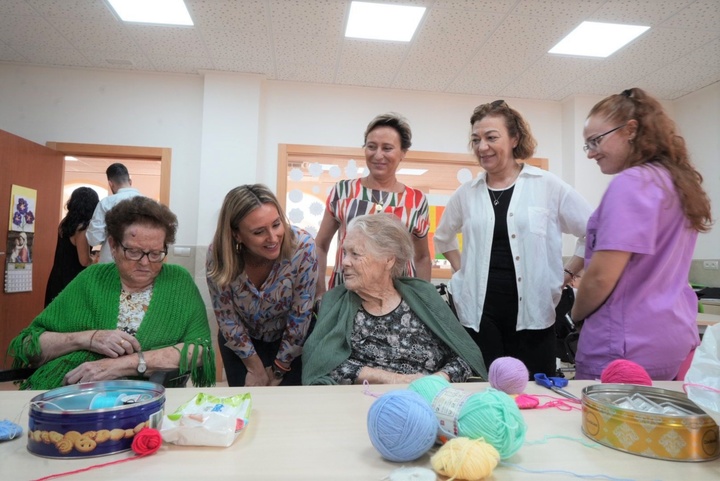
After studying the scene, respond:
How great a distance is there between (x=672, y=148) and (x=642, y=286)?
42 centimetres

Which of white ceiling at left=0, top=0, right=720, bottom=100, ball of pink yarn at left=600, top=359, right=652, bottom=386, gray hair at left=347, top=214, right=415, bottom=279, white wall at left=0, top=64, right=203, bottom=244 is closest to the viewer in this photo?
ball of pink yarn at left=600, top=359, right=652, bottom=386

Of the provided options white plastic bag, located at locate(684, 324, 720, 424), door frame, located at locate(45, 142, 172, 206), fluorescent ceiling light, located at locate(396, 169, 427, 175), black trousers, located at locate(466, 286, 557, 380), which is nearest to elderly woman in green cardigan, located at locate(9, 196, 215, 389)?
black trousers, located at locate(466, 286, 557, 380)

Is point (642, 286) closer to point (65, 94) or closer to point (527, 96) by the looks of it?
point (527, 96)

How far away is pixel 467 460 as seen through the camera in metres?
0.73

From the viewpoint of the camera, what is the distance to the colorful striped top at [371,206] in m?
2.04

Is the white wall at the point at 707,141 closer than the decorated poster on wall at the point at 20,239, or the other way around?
the decorated poster on wall at the point at 20,239

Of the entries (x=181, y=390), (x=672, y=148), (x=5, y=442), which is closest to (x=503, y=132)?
(x=672, y=148)

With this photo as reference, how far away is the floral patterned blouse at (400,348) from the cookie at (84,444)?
845mm

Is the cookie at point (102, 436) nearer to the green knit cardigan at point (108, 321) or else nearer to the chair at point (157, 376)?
the chair at point (157, 376)

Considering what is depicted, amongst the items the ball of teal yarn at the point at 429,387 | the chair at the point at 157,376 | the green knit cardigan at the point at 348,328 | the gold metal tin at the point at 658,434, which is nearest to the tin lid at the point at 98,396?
the chair at the point at 157,376

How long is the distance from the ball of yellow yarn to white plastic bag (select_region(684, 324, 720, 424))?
37 centimetres

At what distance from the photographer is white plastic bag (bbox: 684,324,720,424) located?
78cm

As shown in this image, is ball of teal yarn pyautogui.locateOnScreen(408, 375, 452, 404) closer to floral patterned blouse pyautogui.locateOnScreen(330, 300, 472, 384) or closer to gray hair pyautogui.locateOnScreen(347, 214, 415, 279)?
floral patterned blouse pyautogui.locateOnScreen(330, 300, 472, 384)

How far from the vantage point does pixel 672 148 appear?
52.9 inches
